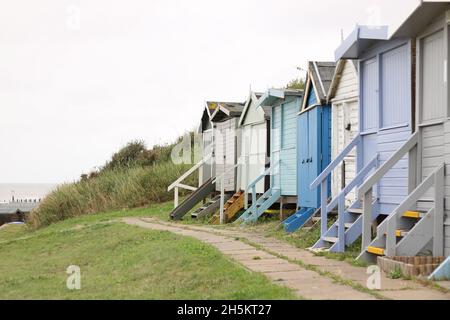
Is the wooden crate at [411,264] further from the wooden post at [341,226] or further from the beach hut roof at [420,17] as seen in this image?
the beach hut roof at [420,17]

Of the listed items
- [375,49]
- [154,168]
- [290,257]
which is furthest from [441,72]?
[154,168]

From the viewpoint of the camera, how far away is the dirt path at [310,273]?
7.31 metres

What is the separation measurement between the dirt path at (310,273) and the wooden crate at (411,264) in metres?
0.24

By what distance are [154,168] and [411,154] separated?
21.8m

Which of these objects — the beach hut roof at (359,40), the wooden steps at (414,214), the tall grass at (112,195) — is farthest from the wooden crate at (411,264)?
the tall grass at (112,195)

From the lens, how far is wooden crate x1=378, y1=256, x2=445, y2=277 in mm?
8305

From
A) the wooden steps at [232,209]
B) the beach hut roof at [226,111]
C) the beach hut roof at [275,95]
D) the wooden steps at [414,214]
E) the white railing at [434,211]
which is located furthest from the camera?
the beach hut roof at [226,111]

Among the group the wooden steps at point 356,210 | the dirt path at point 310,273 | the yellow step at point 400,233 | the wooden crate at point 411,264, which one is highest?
the wooden steps at point 356,210

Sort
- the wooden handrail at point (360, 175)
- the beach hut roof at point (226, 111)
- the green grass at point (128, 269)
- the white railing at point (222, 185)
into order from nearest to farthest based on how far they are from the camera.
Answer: the green grass at point (128, 269) → the wooden handrail at point (360, 175) → the white railing at point (222, 185) → the beach hut roof at point (226, 111)

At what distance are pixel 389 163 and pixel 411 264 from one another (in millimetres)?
1791

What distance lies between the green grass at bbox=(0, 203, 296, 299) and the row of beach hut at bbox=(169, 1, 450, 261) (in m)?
2.32

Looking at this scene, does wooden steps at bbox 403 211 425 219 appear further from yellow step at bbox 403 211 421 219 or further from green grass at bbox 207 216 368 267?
green grass at bbox 207 216 368 267

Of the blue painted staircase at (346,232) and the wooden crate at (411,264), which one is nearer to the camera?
the wooden crate at (411,264)

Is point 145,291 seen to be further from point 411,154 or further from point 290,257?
point 411,154
